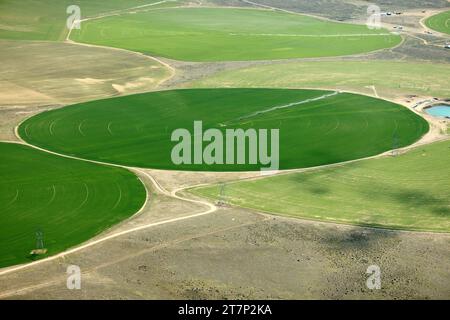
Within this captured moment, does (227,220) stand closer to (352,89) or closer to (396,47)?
(352,89)

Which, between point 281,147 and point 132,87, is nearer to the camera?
point 281,147

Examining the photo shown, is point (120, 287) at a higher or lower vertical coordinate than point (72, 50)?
lower

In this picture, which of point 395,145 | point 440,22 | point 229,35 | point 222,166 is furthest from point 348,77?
point 440,22

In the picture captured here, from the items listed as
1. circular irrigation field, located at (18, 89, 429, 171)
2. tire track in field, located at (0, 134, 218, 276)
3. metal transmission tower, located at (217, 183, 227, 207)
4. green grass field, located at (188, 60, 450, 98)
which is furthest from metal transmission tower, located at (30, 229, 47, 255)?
green grass field, located at (188, 60, 450, 98)

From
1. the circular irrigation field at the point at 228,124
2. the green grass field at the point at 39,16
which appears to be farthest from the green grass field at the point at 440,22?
the green grass field at the point at 39,16

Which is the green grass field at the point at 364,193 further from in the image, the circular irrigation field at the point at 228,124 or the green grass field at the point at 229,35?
the green grass field at the point at 229,35
